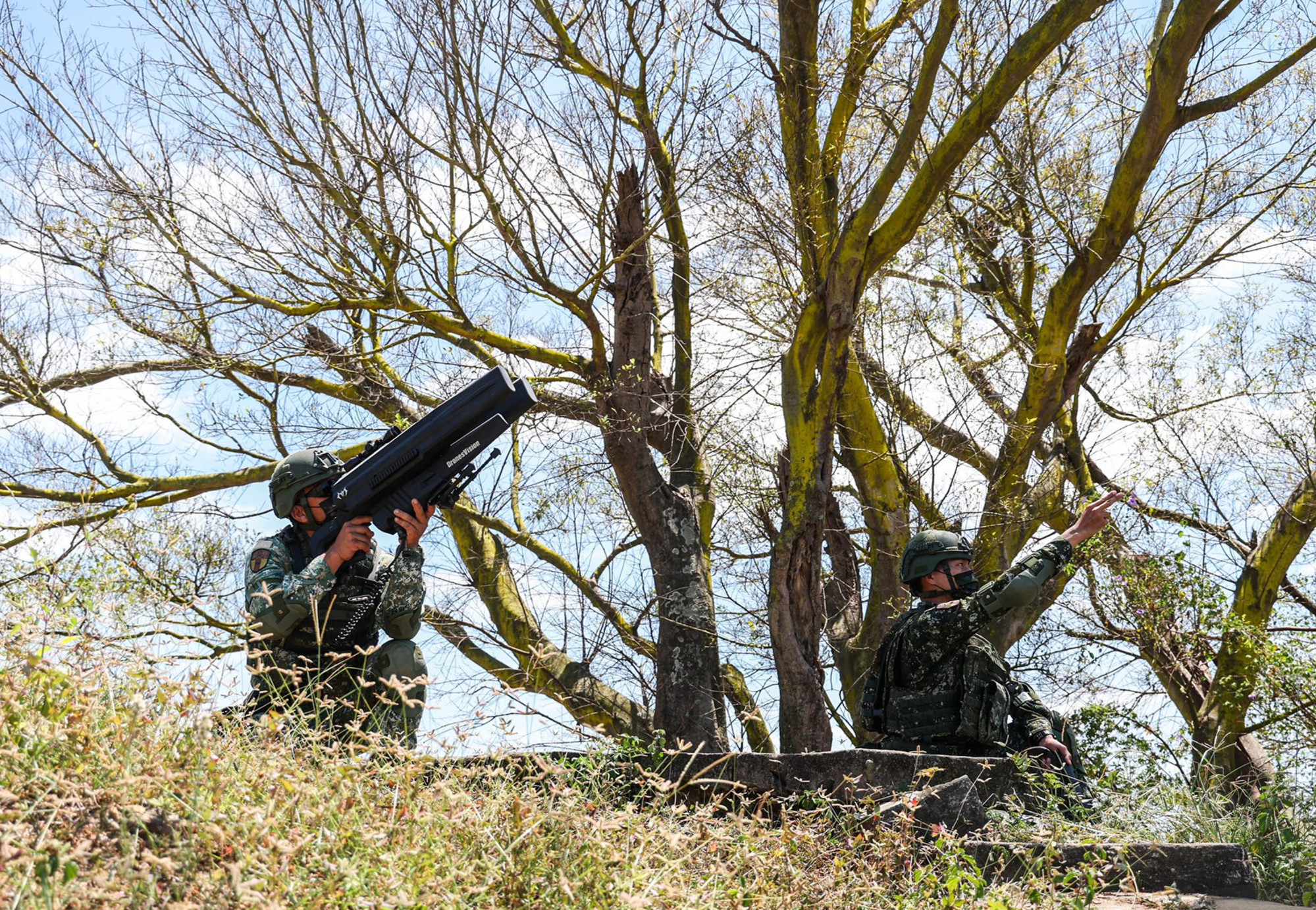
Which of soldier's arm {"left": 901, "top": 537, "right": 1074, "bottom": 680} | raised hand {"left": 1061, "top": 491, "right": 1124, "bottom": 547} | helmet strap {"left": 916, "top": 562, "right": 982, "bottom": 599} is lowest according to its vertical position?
soldier's arm {"left": 901, "top": 537, "right": 1074, "bottom": 680}

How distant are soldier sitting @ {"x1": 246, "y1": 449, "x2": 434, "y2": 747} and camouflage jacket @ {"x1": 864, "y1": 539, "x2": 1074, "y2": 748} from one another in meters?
2.77

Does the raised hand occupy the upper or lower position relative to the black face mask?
upper

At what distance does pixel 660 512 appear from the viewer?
28.3 ft

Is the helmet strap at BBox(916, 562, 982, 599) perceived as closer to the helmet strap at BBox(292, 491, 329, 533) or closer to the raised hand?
the raised hand

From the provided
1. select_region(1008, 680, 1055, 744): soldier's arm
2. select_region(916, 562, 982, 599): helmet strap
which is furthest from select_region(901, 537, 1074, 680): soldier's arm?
select_region(1008, 680, 1055, 744): soldier's arm

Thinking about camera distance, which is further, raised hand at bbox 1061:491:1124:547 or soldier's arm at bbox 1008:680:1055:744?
soldier's arm at bbox 1008:680:1055:744

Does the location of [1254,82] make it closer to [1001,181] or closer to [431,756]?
[1001,181]

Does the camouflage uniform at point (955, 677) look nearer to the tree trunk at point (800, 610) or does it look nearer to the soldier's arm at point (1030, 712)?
the soldier's arm at point (1030, 712)

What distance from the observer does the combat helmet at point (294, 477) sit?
5.43 m

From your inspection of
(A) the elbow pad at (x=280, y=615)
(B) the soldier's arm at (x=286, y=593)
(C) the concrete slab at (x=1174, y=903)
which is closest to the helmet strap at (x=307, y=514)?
(B) the soldier's arm at (x=286, y=593)

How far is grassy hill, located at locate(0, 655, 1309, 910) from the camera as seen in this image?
6.90 ft

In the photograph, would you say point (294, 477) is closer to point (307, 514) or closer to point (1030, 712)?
point (307, 514)

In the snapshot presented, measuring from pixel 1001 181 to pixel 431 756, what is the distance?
318 inches

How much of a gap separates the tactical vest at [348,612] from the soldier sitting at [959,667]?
2961 mm
